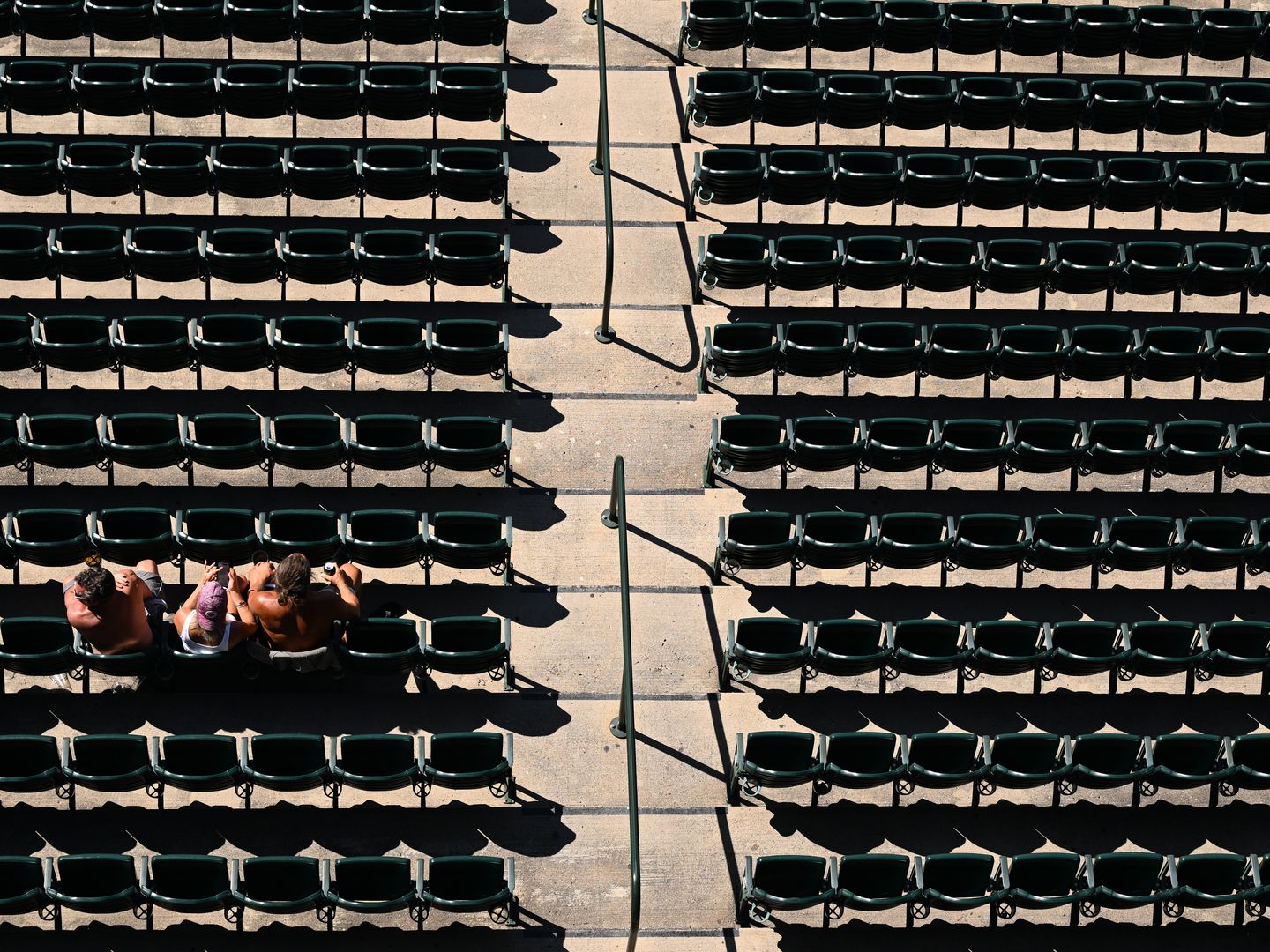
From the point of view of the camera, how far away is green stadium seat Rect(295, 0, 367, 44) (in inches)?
735

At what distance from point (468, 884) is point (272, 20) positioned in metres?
8.99

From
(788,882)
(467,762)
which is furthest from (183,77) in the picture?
(788,882)

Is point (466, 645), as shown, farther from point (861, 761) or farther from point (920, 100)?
point (920, 100)

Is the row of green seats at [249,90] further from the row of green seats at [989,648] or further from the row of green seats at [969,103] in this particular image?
the row of green seats at [989,648]

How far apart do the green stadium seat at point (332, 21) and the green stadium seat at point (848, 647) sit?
A: 7808 mm

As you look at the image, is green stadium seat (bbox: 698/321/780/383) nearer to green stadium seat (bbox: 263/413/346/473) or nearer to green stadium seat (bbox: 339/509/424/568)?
green stadium seat (bbox: 339/509/424/568)

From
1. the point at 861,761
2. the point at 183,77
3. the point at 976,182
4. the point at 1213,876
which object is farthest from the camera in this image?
the point at 183,77

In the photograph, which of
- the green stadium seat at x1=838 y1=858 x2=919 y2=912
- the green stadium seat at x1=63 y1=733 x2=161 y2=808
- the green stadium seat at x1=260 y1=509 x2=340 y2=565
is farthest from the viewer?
the green stadium seat at x1=260 y1=509 x2=340 y2=565

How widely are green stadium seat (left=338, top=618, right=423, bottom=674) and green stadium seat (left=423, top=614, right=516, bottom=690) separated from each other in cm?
13

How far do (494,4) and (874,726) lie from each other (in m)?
8.34

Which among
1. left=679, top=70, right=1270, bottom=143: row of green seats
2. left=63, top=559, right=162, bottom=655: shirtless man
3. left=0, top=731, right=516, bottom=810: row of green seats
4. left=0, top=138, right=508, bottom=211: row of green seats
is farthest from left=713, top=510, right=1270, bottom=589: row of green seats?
left=63, top=559, right=162, bottom=655: shirtless man

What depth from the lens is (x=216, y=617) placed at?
1461 centimetres

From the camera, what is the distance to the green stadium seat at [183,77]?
18188 millimetres

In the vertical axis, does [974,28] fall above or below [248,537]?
above
